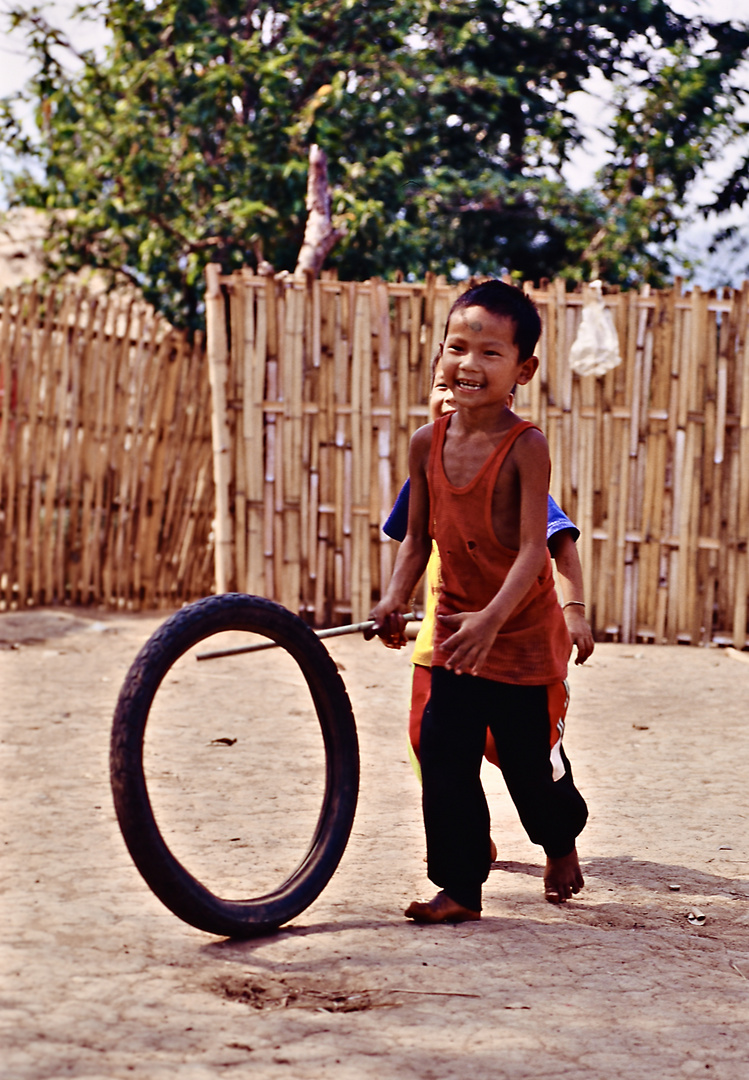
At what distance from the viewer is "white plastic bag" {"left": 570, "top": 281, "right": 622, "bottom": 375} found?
659 cm

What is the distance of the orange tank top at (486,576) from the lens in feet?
9.00

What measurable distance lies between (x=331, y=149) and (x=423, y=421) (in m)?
3.87

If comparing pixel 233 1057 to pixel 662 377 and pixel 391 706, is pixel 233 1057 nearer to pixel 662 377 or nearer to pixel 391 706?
pixel 391 706

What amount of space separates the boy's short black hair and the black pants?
79 cm

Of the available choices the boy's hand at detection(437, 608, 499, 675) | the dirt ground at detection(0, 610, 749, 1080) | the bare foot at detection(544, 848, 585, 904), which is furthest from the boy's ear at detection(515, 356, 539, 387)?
the dirt ground at detection(0, 610, 749, 1080)

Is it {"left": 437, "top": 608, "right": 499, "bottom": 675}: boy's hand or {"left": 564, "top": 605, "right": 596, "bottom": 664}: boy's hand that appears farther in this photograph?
{"left": 564, "top": 605, "right": 596, "bottom": 664}: boy's hand

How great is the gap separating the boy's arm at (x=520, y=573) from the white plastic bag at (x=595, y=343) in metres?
3.99

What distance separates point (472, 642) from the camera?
2.64 m

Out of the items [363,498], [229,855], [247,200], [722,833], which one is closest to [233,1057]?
[229,855]

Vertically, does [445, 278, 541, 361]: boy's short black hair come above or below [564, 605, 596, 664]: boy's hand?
above

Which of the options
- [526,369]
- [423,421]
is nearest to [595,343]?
[423,421]

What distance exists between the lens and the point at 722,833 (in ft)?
11.8

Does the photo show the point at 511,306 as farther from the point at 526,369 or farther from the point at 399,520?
the point at 399,520

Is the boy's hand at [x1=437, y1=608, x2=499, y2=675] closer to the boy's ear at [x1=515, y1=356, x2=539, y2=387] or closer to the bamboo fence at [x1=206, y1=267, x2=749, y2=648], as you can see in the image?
the boy's ear at [x1=515, y1=356, x2=539, y2=387]
